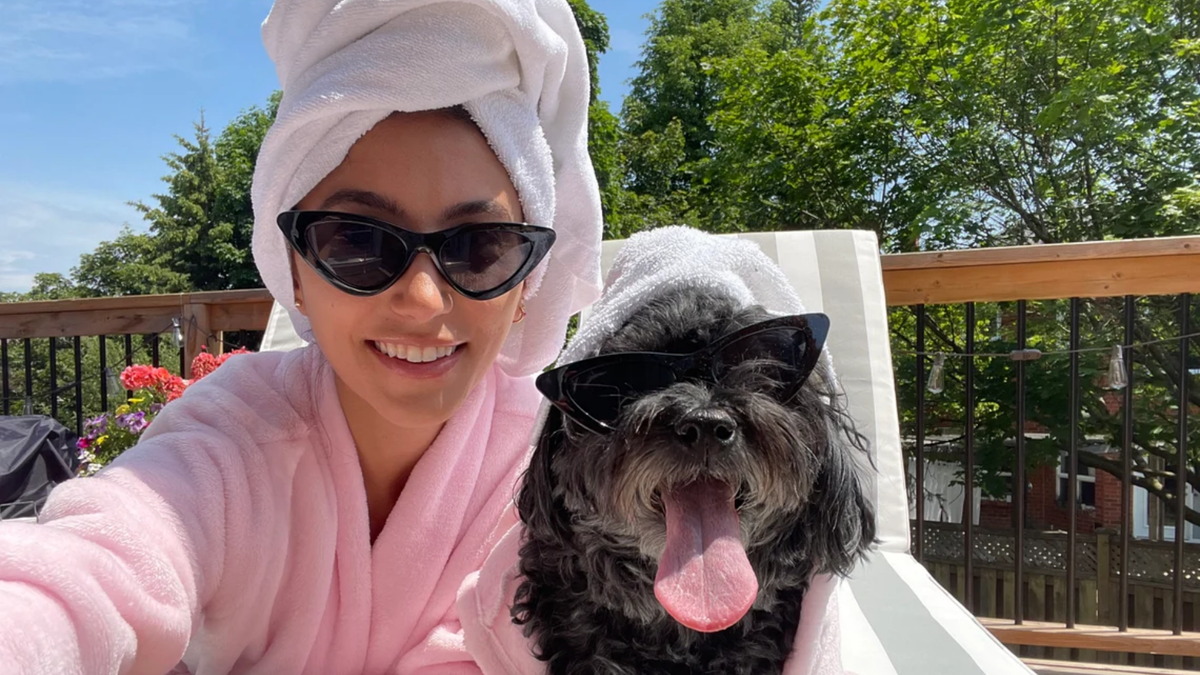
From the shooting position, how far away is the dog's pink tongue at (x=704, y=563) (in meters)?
1.07

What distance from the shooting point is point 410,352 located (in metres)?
1.28

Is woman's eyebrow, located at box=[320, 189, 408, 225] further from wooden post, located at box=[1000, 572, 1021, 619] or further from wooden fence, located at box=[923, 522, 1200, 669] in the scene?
wooden post, located at box=[1000, 572, 1021, 619]

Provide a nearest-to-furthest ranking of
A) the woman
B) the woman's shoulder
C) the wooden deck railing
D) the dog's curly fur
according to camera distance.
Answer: the woman < the dog's curly fur < the woman's shoulder < the wooden deck railing

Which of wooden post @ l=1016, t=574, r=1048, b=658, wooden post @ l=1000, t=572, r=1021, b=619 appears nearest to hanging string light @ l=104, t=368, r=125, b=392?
wooden post @ l=1000, t=572, r=1021, b=619

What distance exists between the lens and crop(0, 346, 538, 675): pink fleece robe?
89cm

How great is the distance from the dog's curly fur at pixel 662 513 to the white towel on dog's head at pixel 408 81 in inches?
16.4

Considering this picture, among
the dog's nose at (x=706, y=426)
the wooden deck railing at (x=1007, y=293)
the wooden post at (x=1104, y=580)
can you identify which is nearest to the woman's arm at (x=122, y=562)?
the dog's nose at (x=706, y=426)

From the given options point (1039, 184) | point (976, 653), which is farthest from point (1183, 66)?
point (976, 653)

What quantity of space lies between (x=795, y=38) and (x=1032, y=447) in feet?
46.2

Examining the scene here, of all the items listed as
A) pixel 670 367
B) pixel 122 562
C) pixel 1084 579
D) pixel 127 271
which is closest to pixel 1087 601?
pixel 1084 579

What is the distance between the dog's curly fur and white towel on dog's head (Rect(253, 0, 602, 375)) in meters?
0.42

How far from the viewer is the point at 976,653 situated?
5.70 ft

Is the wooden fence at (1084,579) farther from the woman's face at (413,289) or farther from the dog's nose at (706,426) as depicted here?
the woman's face at (413,289)

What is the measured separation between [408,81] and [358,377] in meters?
0.52
